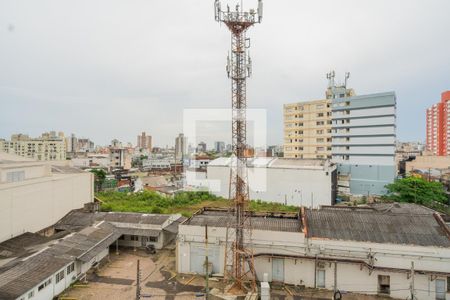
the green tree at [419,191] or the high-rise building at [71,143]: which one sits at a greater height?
the high-rise building at [71,143]

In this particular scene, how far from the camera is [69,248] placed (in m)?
15.2

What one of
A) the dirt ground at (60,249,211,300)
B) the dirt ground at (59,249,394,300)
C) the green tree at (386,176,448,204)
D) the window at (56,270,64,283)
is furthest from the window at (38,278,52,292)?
the green tree at (386,176,448,204)

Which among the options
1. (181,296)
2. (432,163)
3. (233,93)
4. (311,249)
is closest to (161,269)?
(181,296)

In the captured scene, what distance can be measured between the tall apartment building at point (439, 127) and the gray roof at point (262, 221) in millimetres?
66305

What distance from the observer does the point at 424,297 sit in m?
13.0

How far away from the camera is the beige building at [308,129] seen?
45.5 metres

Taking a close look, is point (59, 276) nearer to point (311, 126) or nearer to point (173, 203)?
point (173, 203)

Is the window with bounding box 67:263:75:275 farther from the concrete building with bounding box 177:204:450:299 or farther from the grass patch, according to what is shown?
the grass patch

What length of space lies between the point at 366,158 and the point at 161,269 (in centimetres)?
3327

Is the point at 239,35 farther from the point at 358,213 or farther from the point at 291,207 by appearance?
the point at 291,207

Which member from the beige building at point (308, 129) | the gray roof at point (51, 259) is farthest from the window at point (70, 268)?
the beige building at point (308, 129)

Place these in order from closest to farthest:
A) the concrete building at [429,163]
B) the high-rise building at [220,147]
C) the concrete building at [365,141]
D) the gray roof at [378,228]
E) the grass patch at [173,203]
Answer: the gray roof at [378,228] < the grass patch at [173,203] < the concrete building at [365,141] < the concrete building at [429,163] < the high-rise building at [220,147]

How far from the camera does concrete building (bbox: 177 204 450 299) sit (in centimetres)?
1316

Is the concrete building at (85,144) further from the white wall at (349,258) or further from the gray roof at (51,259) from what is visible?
the white wall at (349,258)
